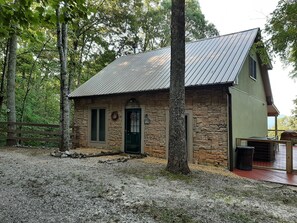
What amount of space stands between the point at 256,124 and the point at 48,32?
13.3m

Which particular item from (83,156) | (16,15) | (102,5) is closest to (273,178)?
(83,156)

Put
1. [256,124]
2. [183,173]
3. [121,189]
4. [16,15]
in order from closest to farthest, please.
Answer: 1. [16,15]
2. [121,189]
3. [183,173]
4. [256,124]

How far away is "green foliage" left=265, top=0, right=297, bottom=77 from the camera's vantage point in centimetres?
667

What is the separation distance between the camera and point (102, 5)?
16.6m

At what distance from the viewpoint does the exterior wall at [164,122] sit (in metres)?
7.70

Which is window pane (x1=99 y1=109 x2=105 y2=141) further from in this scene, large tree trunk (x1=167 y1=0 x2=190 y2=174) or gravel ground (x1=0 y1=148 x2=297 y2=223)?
large tree trunk (x1=167 y1=0 x2=190 y2=174)

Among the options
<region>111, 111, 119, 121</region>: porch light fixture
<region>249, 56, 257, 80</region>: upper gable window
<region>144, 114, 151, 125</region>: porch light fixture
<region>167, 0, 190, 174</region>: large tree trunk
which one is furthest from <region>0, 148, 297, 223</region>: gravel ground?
<region>249, 56, 257, 80</region>: upper gable window

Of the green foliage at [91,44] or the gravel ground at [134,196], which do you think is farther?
the green foliage at [91,44]

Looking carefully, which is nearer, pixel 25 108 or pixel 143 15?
pixel 25 108

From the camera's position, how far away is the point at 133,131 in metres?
10.0

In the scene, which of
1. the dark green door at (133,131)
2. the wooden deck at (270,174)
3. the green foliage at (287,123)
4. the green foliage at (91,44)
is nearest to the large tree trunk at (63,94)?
the dark green door at (133,131)

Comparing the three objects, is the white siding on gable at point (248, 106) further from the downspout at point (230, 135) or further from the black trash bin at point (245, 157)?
Result: the black trash bin at point (245, 157)

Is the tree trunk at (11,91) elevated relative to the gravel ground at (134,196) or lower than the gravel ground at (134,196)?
elevated

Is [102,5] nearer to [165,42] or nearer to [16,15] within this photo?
[165,42]
